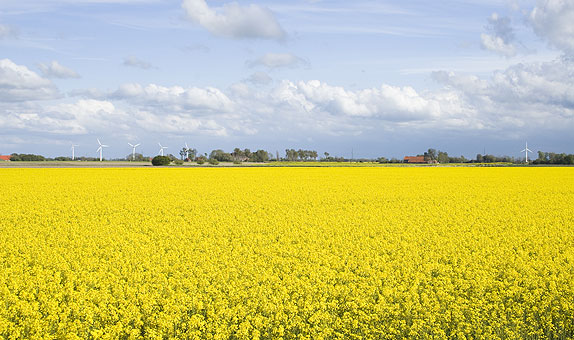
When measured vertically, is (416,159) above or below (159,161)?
above

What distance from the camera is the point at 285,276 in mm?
11094

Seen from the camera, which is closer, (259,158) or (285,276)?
(285,276)

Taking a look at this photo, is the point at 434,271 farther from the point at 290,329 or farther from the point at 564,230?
the point at 564,230

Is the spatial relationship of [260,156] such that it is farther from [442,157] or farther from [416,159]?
[442,157]

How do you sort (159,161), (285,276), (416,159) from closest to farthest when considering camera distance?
(285,276)
(159,161)
(416,159)

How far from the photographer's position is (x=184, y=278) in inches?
438

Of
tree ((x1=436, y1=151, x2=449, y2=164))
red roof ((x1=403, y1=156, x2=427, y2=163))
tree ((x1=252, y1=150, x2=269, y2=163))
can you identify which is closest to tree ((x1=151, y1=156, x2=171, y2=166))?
tree ((x1=252, y1=150, x2=269, y2=163))

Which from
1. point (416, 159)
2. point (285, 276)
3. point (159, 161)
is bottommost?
point (285, 276)

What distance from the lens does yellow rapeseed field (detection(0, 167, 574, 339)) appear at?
8.82 m

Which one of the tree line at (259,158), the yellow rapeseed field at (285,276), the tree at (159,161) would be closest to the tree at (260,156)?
the tree line at (259,158)

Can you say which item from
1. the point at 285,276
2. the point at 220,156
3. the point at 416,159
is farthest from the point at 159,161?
the point at 416,159

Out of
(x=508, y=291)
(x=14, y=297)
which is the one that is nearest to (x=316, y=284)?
(x=508, y=291)

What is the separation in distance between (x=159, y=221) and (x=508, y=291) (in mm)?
14710

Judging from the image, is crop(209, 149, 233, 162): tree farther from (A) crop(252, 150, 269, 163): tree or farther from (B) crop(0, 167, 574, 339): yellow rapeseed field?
(B) crop(0, 167, 574, 339): yellow rapeseed field
